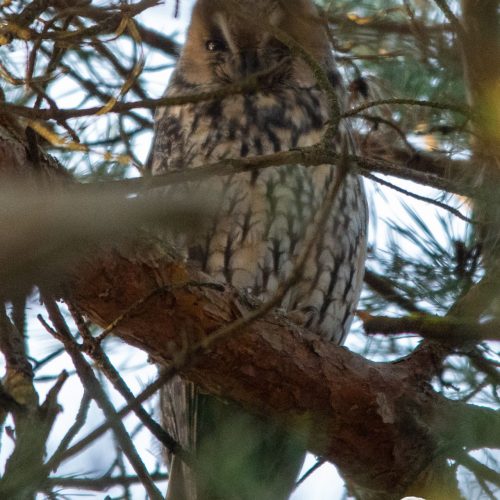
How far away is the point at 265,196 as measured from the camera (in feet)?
7.70

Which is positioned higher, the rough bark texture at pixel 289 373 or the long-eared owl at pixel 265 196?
the long-eared owl at pixel 265 196

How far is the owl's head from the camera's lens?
255 centimetres

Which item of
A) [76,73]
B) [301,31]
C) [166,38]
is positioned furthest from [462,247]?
[166,38]

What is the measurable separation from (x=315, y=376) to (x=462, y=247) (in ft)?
1.50

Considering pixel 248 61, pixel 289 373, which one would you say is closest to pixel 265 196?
pixel 248 61

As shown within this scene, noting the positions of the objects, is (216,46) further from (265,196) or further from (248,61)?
(265,196)

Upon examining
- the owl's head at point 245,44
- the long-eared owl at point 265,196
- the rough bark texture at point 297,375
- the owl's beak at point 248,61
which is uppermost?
the owl's head at point 245,44

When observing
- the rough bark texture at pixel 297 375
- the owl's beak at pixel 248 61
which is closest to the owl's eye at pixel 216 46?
the owl's beak at pixel 248 61

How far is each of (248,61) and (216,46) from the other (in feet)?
0.59

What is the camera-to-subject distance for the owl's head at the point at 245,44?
2.55 metres

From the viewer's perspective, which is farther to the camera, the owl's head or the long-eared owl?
the owl's head

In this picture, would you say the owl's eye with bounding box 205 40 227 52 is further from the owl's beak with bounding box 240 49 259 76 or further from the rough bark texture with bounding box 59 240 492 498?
the rough bark texture with bounding box 59 240 492 498

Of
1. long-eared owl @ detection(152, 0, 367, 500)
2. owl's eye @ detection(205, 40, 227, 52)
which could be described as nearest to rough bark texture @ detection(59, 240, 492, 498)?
long-eared owl @ detection(152, 0, 367, 500)

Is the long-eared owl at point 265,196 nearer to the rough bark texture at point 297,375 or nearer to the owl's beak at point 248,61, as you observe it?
the owl's beak at point 248,61
